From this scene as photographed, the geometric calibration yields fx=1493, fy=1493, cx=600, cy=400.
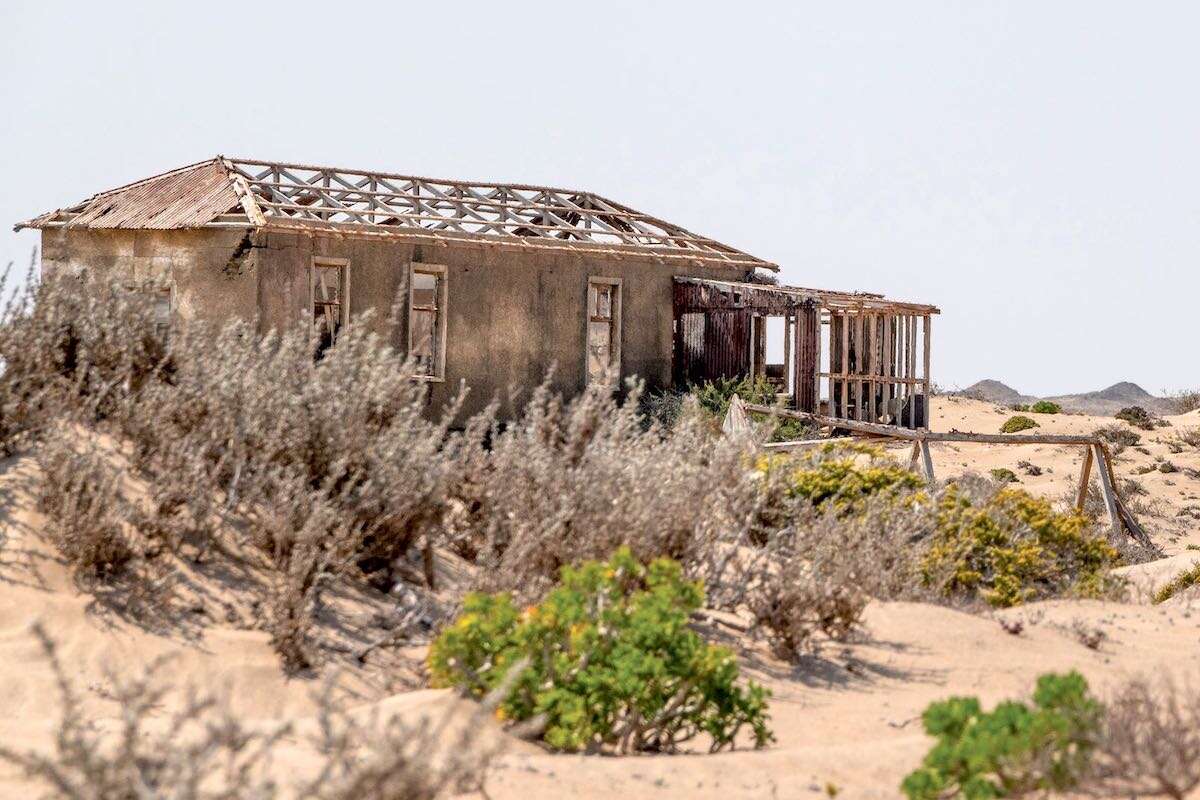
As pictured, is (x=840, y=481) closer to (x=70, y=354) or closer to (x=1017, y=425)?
(x=70, y=354)

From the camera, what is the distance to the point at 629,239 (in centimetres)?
2288

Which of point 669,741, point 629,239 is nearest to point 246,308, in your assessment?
point 629,239

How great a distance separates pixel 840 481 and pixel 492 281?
32.1ft

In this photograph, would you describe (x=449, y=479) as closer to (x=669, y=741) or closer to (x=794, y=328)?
(x=669, y=741)

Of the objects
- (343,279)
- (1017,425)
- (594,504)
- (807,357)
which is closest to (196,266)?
(343,279)

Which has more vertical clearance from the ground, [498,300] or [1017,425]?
[498,300]

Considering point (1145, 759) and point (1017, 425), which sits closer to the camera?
point (1145, 759)

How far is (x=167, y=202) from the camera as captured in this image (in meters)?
20.3

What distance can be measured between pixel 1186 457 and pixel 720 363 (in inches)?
380

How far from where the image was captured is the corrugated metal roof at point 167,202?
19141mm

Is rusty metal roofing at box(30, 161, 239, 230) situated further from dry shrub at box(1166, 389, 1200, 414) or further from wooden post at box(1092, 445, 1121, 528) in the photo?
dry shrub at box(1166, 389, 1200, 414)

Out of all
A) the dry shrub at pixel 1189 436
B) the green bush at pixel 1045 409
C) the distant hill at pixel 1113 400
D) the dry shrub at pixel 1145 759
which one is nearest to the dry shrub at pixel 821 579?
the dry shrub at pixel 1145 759

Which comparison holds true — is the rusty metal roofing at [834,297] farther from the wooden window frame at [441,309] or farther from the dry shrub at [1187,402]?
the dry shrub at [1187,402]

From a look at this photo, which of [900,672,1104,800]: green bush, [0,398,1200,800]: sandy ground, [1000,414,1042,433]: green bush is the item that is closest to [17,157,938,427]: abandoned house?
[1000,414,1042,433]: green bush
